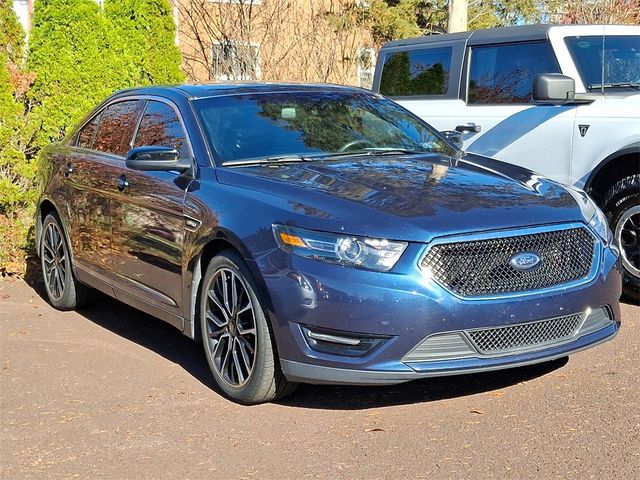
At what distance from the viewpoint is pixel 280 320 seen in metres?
4.38

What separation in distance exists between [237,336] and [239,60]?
40.6ft

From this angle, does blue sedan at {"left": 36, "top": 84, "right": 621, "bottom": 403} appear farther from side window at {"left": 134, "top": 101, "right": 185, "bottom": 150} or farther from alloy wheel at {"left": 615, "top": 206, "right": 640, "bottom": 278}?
alloy wheel at {"left": 615, "top": 206, "right": 640, "bottom": 278}

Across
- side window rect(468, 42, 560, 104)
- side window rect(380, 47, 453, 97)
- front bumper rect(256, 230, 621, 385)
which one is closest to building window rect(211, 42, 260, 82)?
side window rect(380, 47, 453, 97)

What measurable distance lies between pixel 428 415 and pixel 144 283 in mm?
2077

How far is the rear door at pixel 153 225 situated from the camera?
527cm

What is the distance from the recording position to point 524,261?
4352 mm

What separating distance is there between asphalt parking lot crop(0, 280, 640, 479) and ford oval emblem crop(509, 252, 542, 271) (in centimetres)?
74

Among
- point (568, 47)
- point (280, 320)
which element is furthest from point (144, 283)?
point (568, 47)

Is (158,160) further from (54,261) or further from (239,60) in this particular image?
(239,60)

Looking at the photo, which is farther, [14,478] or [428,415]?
[428,415]

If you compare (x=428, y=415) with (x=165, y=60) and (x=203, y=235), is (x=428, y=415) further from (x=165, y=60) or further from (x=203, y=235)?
(x=165, y=60)

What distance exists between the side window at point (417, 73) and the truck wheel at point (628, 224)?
230 cm

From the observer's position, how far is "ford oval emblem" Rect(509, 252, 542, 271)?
4332mm

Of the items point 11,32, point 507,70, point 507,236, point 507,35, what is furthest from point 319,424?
point 11,32
